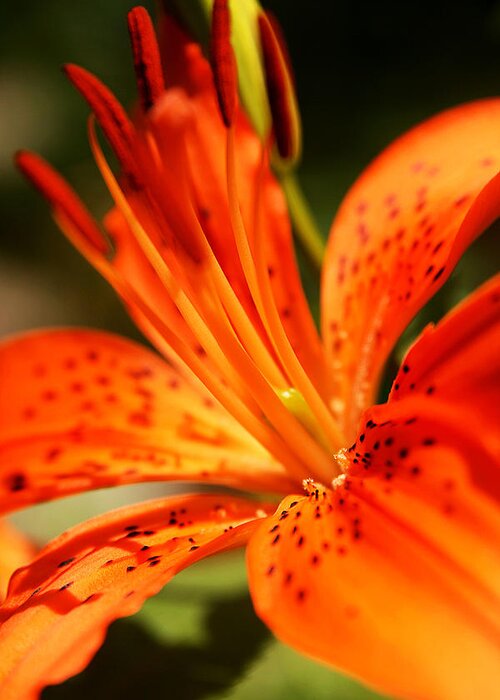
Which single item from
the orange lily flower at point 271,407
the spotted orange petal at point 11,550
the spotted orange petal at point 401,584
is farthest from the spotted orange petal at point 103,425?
the spotted orange petal at point 401,584

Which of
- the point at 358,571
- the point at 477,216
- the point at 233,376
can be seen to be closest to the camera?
the point at 358,571

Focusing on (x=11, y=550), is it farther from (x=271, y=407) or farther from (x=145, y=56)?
(x=145, y=56)

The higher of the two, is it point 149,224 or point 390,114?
point 149,224

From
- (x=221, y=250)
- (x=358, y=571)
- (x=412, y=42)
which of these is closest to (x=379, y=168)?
(x=221, y=250)

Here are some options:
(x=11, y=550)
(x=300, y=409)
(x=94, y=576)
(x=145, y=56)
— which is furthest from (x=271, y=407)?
(x=11, y=550)

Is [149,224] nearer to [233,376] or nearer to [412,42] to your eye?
[233,376]

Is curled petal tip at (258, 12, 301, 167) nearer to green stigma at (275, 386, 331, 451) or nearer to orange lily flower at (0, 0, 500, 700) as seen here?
orange lily flower at (0, 0, 500, 700)
